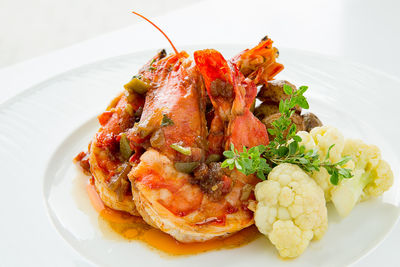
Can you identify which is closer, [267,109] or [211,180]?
[211,180]

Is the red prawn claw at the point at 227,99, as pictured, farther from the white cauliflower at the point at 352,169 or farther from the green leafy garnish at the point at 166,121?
the white cauliflower at the point at 352,169

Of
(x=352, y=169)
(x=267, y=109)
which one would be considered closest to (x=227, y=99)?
(x=267, y=109)

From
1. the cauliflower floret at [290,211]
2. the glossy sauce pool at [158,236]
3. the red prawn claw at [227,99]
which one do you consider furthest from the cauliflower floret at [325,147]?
the glossy sauce pool at [158,236]

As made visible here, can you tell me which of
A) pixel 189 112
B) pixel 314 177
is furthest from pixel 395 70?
pixel 189 112

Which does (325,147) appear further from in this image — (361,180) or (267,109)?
(267,109)

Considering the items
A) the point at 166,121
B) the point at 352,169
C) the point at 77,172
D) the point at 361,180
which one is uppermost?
the point at 166,121

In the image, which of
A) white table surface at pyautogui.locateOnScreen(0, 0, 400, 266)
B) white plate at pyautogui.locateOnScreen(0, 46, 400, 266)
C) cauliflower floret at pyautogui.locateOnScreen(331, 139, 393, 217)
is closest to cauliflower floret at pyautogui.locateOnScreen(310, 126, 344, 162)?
cauliflower floret at pyautogui.locateOnScreen(331, 139, 393, 217)
